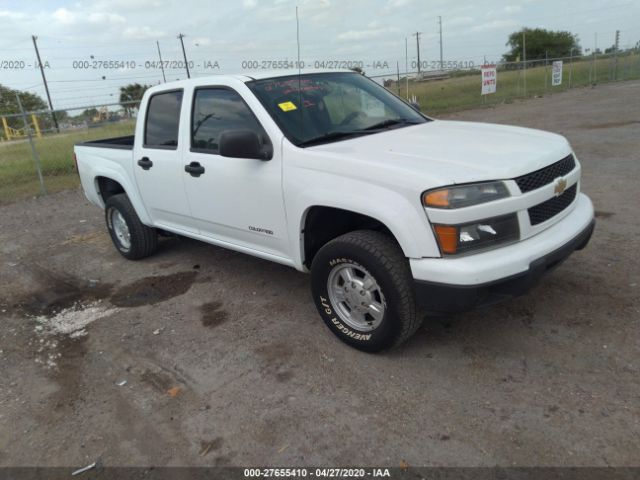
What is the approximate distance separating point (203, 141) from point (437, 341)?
2.47 metres

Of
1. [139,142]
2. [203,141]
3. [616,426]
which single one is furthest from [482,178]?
[139,142]

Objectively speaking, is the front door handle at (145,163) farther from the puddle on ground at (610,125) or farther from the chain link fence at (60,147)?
the puddle on ground at (610,125)

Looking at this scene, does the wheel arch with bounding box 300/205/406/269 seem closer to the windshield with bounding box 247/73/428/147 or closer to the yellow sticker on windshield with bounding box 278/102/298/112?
the windshield with bounding box 247/73/428/147

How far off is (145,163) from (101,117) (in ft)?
31.8

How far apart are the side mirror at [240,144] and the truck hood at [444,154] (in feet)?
1.22

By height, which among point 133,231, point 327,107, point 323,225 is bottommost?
point 133,231

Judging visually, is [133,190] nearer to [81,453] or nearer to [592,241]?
[81,453]

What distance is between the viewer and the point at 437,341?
11.5ft

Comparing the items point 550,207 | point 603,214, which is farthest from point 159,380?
point 603,214

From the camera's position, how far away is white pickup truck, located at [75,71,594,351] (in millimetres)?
2814

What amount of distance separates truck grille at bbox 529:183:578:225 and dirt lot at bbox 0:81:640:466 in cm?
84

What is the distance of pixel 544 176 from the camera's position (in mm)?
3082

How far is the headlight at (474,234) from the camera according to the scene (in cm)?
277

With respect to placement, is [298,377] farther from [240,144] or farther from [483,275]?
[240,144]
